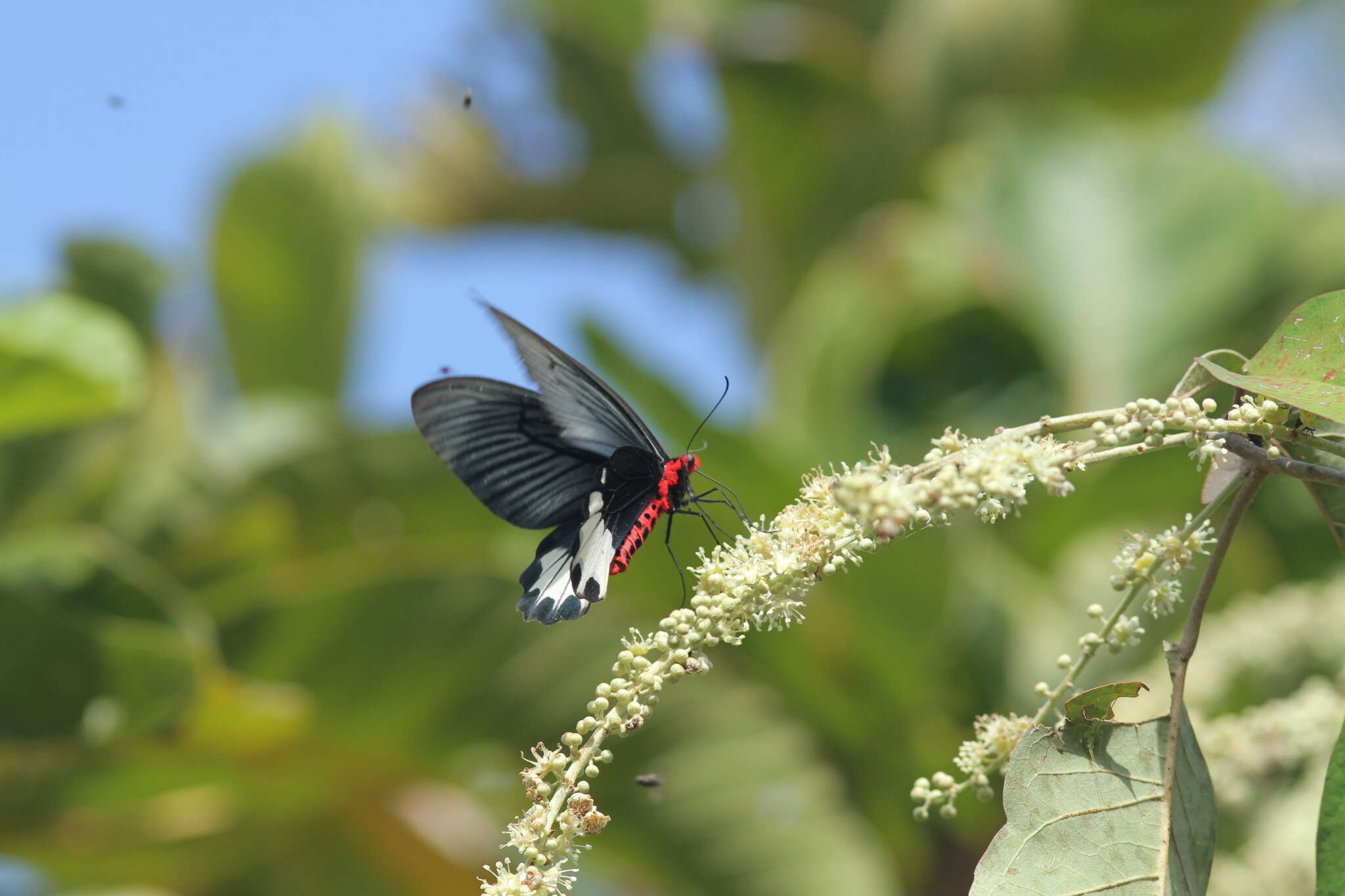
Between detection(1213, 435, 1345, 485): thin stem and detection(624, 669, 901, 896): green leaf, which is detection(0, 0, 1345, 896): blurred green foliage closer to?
detection(624, 669, 901, 896): green leaf

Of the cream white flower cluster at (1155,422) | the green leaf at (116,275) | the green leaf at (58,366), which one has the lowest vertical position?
the cream white flower cluster at (1155,422)

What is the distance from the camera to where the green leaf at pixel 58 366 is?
6.99ft

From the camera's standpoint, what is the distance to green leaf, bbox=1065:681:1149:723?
977 millimetres

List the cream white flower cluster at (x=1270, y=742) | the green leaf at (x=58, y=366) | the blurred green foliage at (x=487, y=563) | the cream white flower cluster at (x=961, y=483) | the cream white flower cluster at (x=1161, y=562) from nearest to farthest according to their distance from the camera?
the cream white flower cluster at (x=961, y=483) < the cream white flower cluster at (x=1161, y=562) < the cream white flower cluster at (x=1270, y=742) < the green leaf at (x=58, y=366) < the blurred green foliage at (x=487, y=563)

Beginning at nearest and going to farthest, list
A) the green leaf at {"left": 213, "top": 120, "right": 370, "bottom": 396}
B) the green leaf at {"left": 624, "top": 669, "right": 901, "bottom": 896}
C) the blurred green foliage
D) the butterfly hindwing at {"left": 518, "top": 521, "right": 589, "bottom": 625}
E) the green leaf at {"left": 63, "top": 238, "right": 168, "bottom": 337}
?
the butterfly hindwing at {"left": 518, "top": 521, "right": 589, "bottom": 625} < the blurred green foliage < the green leaf at {"left": 624, "top": 669, "right": 901, "bottom": 896} < the green leaf at {"left": 63, "top": 238, "right": 168, "bottom": 337} < the green leaf at {"left": 213, "top": 120, "right": 370, "bottom": 396}

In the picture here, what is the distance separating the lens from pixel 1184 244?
13.7 ft

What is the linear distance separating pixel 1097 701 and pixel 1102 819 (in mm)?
101

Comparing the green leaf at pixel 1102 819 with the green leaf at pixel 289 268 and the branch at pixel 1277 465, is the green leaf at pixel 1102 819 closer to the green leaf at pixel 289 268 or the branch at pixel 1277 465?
the branch at pixel 1277 465


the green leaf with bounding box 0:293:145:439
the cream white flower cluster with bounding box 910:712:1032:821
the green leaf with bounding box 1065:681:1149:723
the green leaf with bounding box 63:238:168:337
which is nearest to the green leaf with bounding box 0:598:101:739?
the green leaf with bounding box 0:293:145:439

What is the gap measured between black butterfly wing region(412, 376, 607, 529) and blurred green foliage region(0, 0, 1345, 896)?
1.18 m

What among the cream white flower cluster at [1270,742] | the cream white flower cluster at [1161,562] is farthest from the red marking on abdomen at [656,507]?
the cream white flower cluster at [1270,742]

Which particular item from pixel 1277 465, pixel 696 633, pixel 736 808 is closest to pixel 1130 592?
pixel 1277 465

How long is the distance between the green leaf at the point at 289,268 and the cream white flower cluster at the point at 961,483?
3795 mm

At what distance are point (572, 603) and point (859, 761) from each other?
219cm
